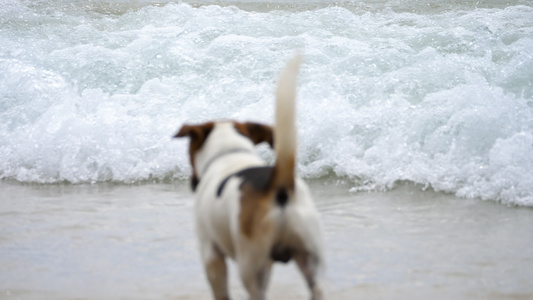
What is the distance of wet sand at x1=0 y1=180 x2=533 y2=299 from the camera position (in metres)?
3.64

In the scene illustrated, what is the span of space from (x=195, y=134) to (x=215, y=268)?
1.73 feet

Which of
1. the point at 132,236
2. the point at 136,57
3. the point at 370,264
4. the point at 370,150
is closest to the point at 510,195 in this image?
the point at 370,150

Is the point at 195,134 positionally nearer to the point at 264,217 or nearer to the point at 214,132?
the point at 214,132

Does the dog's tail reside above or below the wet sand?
above

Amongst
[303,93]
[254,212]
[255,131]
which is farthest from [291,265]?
[303,93]

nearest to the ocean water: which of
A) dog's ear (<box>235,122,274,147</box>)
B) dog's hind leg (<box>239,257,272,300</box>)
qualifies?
dog's ear (<box>235,122,274,147</box>)

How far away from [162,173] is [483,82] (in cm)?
283

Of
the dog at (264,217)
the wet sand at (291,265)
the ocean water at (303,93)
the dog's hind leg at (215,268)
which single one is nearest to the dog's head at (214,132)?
the dog at (264,217)

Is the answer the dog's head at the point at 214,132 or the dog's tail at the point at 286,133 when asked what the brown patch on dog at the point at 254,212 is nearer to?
the dog's tail at the point at 286,133

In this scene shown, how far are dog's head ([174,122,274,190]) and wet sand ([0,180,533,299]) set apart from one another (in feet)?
2.60

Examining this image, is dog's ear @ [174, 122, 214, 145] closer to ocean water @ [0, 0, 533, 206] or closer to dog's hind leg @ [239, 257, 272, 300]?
dog's hind leg @ [239, 257, 272, 300]

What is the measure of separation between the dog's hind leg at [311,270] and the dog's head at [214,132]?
59 cm

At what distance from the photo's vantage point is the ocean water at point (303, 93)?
5.81 meters

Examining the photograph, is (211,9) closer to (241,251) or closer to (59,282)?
(59,282)
